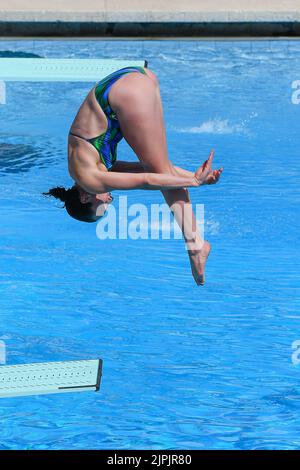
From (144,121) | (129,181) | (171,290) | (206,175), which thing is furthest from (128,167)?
(171,290)

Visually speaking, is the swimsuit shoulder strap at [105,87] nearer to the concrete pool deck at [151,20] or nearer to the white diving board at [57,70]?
the white diving board at [57,70]

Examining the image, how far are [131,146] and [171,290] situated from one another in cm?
236

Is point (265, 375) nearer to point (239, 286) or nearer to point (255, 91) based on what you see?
point (239, 286)

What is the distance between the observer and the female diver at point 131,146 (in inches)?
255

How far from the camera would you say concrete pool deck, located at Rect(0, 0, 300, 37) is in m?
13.9

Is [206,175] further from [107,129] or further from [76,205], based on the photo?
[76,205]

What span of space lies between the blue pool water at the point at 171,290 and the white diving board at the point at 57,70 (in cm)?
120

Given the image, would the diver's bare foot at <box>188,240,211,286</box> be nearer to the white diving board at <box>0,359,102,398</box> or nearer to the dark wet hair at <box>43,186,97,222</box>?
the dark wet hair at <box>43,186,97,222</box>

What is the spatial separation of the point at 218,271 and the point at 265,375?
1667mm

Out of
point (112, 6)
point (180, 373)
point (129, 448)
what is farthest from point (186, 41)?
point (129, 448)

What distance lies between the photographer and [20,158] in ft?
36.6

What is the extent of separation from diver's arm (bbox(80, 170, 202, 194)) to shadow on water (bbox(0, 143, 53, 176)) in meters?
4.36

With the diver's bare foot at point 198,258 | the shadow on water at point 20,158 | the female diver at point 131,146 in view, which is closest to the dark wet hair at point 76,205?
the female diver at point 131,146

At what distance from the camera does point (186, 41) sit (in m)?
13.9
